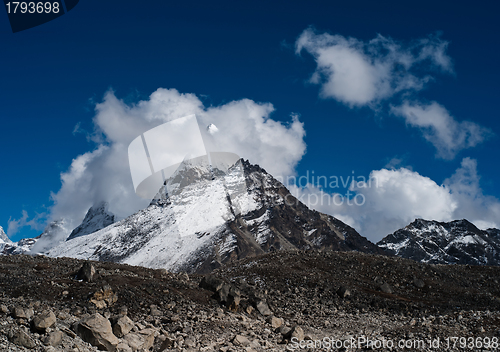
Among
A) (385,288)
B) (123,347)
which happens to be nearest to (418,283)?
(385,288)

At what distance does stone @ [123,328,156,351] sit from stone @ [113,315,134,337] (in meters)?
0.22

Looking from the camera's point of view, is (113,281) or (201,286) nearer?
(113,281)

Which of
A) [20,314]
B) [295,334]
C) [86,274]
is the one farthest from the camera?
[86,274]

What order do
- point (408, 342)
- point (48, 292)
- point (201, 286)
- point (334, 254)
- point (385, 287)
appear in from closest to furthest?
point (408, 342) → point (48, 292) → point (201, 286) → point (385, 287) → point (334, 254)

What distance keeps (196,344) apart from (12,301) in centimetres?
937

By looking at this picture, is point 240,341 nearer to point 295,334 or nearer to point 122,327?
point 295,334

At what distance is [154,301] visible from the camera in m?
21.1

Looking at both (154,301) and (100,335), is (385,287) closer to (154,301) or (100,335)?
(154,301)

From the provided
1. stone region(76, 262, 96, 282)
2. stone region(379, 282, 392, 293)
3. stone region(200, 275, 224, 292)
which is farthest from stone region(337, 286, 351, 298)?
stone region(76, 262, 96, 282)

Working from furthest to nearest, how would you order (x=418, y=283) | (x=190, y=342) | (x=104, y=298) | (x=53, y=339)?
(x=418, y=283) → (x=104, y=298) → (x=190, y=342) → (x=53, y=339)

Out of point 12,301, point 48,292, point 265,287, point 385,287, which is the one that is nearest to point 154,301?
point 48,292

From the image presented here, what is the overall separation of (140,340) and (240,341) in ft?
16.4

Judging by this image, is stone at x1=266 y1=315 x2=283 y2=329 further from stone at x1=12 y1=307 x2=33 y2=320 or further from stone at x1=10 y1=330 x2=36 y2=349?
stone at x1=10 y1=330 x2=36 y2=349

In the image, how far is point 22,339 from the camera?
12773 millimetres
